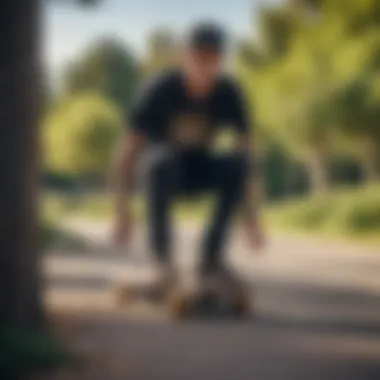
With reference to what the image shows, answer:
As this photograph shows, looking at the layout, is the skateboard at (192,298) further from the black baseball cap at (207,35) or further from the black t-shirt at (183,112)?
the black baseball cap at (207,35)

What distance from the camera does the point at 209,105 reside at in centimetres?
132

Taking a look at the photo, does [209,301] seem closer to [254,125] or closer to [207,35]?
[254,125]

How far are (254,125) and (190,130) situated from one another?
0.12 m

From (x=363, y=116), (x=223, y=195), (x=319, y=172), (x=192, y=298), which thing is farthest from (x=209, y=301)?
(x=363, y=116)

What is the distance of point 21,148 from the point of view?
137 cm

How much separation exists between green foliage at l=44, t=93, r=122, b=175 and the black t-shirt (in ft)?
0.16

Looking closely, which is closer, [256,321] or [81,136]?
[81,136]

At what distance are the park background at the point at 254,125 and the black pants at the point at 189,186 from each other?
3cm

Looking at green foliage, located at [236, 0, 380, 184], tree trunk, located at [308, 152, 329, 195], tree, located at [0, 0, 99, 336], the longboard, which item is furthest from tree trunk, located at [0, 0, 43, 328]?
tree trunk, located at [308, 152, 329, 195]

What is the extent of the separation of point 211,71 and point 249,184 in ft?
0.76

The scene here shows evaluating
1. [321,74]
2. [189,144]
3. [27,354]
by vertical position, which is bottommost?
[27,354]

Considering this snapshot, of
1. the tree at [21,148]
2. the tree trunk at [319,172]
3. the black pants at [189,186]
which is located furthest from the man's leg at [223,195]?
the tree at [21,148]

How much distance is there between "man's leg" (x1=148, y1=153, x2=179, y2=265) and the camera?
131 cm

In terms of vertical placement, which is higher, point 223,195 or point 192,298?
point 223,195
